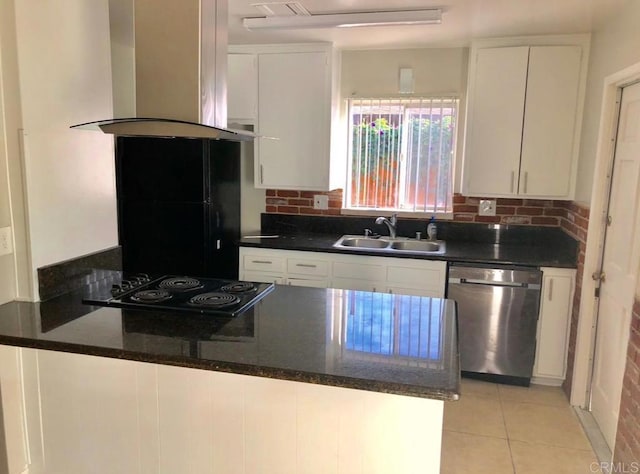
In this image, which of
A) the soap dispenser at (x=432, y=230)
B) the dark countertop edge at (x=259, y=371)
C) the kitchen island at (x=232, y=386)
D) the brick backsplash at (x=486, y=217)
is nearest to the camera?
the dark countertop edge at (x=259, y=371)

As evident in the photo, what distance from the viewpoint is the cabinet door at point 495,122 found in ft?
10.7

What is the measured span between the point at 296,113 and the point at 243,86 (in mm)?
470

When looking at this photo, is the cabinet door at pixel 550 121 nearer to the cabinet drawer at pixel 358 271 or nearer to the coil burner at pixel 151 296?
the cabinet drawer at pixel 358 271

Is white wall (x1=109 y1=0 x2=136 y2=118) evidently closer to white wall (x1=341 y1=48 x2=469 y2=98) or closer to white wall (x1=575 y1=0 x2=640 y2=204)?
white wall (x1=341 y1=48 x2=469 y2=98)

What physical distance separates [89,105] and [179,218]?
129 cm

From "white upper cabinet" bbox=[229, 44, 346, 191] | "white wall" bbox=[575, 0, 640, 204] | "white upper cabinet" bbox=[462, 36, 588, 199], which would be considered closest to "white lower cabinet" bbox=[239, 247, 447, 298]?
"white upper cabinet" bbox=[229, 44, 346, 191]

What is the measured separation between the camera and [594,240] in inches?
112

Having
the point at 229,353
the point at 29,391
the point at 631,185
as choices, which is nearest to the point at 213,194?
the point at 29,391

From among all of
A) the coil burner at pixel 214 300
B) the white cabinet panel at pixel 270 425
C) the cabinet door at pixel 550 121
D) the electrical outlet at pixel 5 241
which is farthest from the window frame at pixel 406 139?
the electrical outlet at pixel 5 241

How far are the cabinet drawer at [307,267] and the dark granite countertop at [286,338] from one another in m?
1.27

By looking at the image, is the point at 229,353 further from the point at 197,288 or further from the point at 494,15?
the point at 494,15

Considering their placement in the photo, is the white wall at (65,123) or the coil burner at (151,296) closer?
the white wall at (65,123)

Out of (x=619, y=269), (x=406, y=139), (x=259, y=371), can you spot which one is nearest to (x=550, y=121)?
(x=406, y=139)

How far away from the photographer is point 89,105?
2166 mm
